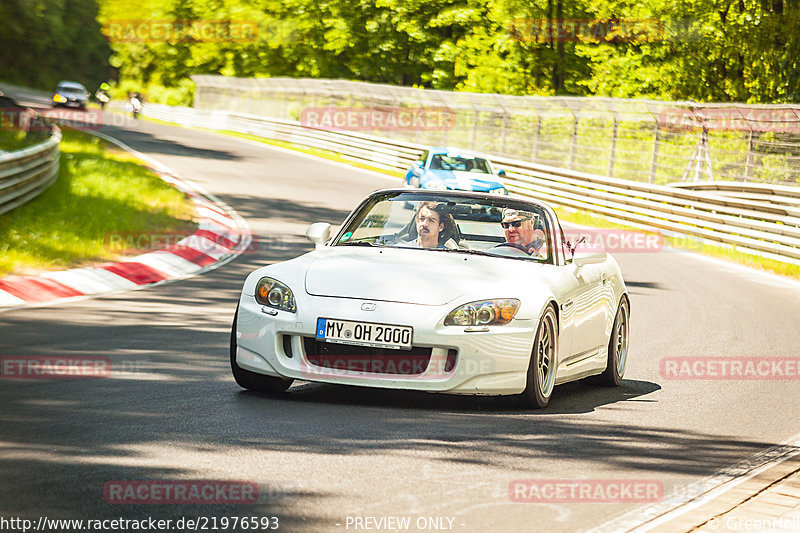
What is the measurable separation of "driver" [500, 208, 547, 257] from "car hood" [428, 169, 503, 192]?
55.0ft

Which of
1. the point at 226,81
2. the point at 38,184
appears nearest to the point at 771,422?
the point at 38,184

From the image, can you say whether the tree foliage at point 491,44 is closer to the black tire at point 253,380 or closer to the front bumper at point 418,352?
the black tire at point 253,380

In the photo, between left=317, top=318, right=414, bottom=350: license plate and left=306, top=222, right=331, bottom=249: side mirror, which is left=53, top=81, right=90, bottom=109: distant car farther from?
left=317, top=318, right=414, bottom=350: license plate

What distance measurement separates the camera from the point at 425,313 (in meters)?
6.91

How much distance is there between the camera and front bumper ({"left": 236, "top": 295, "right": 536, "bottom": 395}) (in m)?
6.89

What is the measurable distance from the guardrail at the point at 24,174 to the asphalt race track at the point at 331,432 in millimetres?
4271

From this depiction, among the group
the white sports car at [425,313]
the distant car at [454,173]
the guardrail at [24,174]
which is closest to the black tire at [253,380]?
the white sports car at [425,313]

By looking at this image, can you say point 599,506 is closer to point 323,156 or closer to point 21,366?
point 21,366

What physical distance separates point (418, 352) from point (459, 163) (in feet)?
66.0

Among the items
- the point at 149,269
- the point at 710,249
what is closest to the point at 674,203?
the point at 710,249

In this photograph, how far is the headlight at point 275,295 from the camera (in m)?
7.15

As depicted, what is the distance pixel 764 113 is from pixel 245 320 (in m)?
19.6

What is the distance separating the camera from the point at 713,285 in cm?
1769

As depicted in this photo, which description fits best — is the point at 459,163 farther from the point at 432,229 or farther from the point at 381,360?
the point at 381,360
